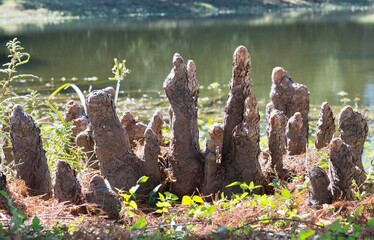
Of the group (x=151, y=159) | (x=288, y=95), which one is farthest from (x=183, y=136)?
(x=288, y=95)

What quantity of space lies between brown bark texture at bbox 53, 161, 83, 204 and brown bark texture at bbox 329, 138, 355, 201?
1569mm

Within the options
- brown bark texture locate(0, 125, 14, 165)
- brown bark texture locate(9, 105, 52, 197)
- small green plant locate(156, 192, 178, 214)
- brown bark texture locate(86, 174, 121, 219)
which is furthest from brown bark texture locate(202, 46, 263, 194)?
brown bark texture locate(0, 125, 14, 165)

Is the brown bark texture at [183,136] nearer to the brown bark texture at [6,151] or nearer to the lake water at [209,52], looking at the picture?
the brown bark texture at [6,151]

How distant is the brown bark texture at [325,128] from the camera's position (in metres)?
5.94

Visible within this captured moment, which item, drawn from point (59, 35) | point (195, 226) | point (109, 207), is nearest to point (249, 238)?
point (195, 226)

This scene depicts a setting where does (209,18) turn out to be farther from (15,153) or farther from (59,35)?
(15,153)

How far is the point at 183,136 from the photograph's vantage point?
5.21m

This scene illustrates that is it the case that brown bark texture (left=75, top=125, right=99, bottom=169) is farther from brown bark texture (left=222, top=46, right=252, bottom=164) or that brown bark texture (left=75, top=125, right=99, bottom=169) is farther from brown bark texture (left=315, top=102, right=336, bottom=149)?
brown bark texture (left=315, top=102, right=336, bottom=149)

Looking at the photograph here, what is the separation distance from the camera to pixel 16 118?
4898 mm

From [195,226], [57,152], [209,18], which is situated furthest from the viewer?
[209,18]

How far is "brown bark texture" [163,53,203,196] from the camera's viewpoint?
5.14m

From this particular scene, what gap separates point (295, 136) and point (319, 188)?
148 cm

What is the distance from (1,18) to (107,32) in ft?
55.3

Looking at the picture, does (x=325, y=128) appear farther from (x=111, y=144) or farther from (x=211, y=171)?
(x=111, y=144)
